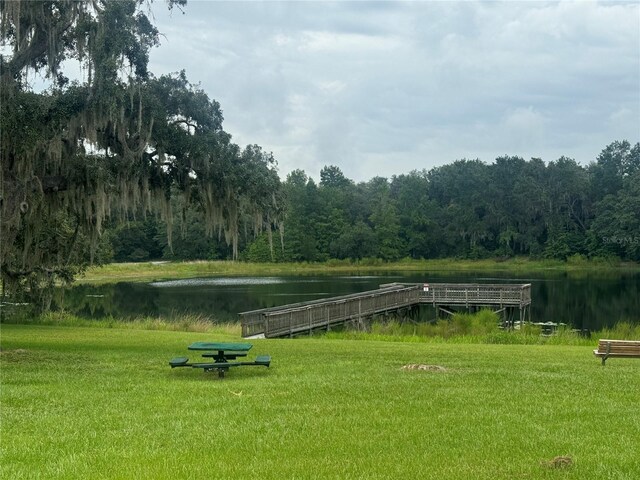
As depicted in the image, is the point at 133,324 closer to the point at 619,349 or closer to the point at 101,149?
the point at 101,149

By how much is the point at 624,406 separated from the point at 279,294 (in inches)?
1581

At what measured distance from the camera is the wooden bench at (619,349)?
1230cm

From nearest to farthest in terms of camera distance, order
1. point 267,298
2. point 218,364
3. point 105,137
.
→ point 218,364 < point 105,137 < point 267,298

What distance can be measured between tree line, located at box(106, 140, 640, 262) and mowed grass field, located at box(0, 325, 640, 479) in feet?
253

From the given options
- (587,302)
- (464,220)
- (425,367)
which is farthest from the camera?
(464,220)

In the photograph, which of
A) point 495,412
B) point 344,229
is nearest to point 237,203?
point 495,412

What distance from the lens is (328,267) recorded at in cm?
8812

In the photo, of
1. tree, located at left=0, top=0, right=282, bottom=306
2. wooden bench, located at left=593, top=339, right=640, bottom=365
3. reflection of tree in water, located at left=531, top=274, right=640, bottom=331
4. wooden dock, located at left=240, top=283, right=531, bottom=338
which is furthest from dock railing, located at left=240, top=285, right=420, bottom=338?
wooden bench, located at left=593, top=339, right=640, bottom=365

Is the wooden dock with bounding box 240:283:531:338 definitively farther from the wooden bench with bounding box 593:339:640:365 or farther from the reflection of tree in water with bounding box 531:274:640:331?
the wooden bench with bounding box 593:339:640:365

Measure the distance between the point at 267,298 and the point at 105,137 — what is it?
3066 centimetres

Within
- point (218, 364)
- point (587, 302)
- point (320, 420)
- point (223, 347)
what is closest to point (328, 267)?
point (587, 302)

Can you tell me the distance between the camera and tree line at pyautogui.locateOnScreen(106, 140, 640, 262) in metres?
87.6

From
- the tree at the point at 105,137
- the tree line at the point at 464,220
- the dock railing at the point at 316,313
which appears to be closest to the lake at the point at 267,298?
the dock railing at the point at 316,313

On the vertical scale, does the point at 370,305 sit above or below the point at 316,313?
below
